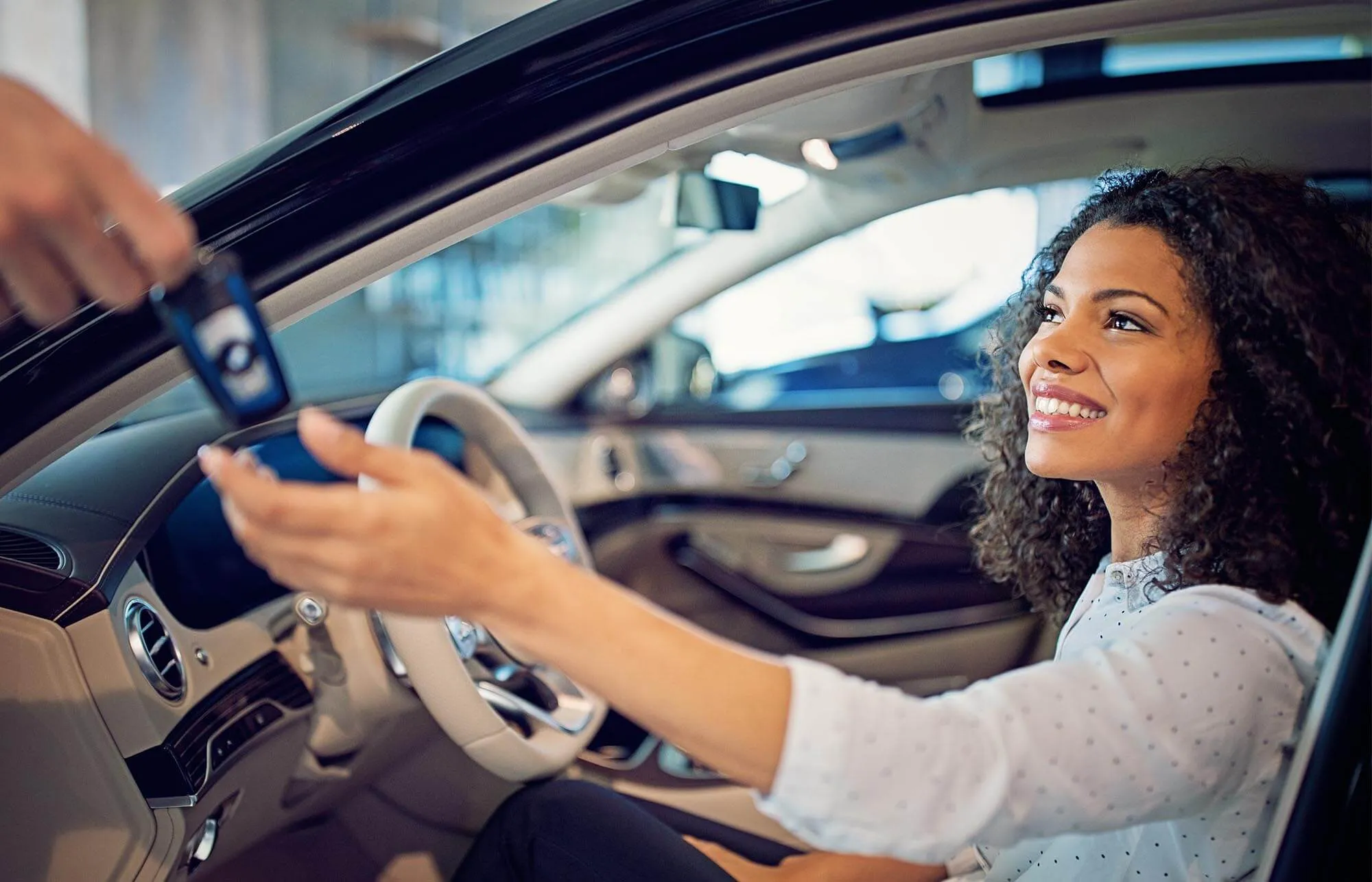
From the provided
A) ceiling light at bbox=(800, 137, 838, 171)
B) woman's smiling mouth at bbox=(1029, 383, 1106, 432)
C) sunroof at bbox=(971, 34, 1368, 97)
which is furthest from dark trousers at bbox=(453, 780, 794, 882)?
sunroof at bbox=(971, 34, 1368, 97)

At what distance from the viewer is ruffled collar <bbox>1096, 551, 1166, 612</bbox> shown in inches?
41.6

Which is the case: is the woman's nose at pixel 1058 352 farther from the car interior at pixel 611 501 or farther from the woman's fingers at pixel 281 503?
the woman's fingers at pixel 281 503

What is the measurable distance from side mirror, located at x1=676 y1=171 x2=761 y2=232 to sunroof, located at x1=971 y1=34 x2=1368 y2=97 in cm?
35

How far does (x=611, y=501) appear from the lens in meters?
2.80

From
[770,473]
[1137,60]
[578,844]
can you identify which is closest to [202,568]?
[578,844]

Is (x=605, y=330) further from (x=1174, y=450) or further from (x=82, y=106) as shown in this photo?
(x=82, y=106)

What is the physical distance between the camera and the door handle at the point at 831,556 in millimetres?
2850

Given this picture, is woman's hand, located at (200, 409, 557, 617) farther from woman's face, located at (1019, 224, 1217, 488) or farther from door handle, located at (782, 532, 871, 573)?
door handle, located at (782, 532, 871, 573)

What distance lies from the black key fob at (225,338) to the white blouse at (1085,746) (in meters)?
0.40

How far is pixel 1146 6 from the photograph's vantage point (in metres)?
0.91

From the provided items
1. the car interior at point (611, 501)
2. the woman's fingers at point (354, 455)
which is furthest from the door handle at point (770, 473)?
the woman's fingers at point (354, 455)

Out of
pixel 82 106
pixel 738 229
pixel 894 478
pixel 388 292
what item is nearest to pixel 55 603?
pixel 738 229

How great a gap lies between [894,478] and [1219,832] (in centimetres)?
194

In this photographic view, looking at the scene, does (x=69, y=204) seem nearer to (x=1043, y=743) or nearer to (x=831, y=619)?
(x=1043, y=743)
